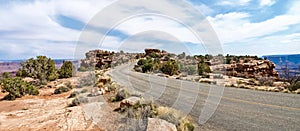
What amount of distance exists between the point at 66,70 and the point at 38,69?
8.18 metres

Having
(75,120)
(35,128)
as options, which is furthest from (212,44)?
(35,128)

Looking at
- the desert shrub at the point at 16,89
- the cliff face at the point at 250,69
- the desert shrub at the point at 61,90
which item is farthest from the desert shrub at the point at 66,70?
the cliff face at the point at 250,69

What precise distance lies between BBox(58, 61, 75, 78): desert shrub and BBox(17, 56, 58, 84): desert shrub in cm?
531

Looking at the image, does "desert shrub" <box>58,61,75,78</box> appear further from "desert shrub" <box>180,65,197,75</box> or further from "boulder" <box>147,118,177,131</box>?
"boulder" <box>147,118,177,131</box>

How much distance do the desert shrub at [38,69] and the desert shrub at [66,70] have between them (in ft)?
17.4

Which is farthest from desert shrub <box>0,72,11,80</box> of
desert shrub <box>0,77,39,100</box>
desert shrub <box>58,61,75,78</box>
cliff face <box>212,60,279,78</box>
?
cliff face <box>212,60,279,78</box>

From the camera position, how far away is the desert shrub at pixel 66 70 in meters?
33.6

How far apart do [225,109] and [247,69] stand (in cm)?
2716

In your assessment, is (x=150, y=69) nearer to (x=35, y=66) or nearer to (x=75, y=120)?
(x=35, y=66)

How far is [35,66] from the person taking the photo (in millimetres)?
26438

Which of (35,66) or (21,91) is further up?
(35,66)

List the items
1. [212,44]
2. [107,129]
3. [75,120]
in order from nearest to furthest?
[107,129], [75,120], [212,44]

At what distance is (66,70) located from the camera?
34.4 metres

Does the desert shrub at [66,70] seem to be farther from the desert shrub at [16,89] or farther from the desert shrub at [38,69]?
the desert shrub at [16,89]
